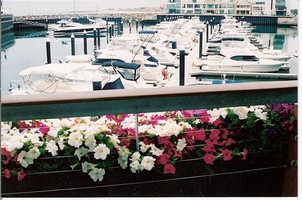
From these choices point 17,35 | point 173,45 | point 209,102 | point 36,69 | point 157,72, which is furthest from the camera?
point 17,35

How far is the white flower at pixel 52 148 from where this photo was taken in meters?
1.55

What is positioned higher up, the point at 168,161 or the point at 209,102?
the point at 209,102

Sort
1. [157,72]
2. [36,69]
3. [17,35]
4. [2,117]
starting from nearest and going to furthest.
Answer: [2,117], [36,69], [157,72], [17,35]

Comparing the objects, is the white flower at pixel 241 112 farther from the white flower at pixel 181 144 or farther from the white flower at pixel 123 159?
the white flower at pixel 123 159

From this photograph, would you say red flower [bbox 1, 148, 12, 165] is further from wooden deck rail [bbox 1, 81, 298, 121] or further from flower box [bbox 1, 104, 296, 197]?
wooden deck rail [bbox 1, 81, 298, 121]

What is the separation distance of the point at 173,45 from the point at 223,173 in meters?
16.8

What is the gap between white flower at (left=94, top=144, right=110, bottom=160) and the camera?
154 cm

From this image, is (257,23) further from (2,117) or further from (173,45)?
(2,117)

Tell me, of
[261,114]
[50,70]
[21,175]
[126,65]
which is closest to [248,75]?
[126,65]

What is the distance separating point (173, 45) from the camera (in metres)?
18.3

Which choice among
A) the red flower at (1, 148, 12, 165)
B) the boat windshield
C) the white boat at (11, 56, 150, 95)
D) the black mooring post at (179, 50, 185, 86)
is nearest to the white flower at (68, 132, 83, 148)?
the red flower at (1, 148, 12, 165)

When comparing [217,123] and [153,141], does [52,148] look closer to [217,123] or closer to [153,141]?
[153,141]

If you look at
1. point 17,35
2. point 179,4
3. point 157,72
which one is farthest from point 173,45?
point 179,4

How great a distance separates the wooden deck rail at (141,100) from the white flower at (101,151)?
173mm
